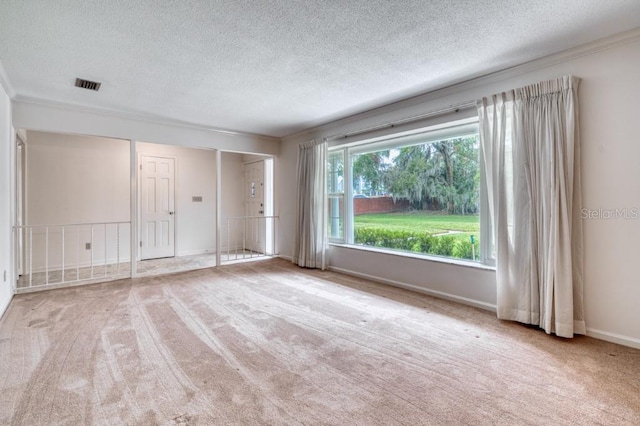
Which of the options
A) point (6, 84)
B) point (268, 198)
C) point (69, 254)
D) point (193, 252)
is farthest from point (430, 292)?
point (69, 254)

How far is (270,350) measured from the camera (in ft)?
7.42

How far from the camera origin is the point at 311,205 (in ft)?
16.6

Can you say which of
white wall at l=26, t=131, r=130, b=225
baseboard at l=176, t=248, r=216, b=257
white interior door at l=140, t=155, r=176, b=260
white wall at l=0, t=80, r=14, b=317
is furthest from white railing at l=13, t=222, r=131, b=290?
baseboard at l=176, t=248, r=216, b=257

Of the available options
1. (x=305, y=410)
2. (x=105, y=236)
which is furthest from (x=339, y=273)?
(x=105, y=236)

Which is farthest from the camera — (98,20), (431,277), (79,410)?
(431,277)

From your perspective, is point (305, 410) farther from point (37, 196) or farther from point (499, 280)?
point (37, 196)

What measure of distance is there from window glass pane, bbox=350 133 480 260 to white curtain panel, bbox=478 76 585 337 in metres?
0.39

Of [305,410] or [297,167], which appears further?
[297,167]

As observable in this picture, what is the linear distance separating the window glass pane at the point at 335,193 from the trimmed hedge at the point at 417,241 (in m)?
0.36

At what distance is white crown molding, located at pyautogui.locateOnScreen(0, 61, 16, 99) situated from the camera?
2.90 metres

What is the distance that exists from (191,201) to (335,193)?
3.25 m

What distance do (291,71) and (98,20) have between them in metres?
1.52

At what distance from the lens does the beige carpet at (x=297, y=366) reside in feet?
5.23

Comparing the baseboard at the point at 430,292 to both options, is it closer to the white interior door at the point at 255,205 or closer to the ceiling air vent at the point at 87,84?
the white interior door at the point at 255,205
